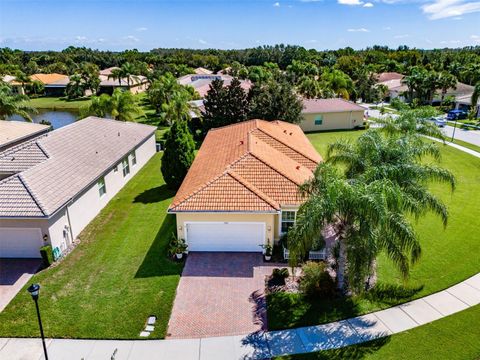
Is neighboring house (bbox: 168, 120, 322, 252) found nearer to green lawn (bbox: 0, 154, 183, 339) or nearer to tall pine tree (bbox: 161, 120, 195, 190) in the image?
green lawn (bbox: 0, 154, 183, 339)

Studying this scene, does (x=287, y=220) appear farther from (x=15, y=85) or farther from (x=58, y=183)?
(x=15, y=85)

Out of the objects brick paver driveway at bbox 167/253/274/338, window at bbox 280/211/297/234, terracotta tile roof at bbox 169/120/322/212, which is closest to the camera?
brick paver driveway at bbox 167/253/274/338

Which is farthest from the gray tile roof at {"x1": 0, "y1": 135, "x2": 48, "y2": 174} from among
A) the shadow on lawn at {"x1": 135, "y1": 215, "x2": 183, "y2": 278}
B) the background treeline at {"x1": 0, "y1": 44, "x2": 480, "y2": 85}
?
the background treeline at {"x1": 0, "y1": 44, "x2": 480, "y2": 85}

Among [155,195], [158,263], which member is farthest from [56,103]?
[158,263]

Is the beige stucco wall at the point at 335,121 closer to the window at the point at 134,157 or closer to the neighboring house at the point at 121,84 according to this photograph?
the window at the point at 134,157

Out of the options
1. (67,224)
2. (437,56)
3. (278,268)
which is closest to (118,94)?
(67,224)

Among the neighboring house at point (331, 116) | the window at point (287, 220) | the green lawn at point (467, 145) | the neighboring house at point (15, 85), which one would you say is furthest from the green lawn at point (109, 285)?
the neighboring house at point (15, 85)
